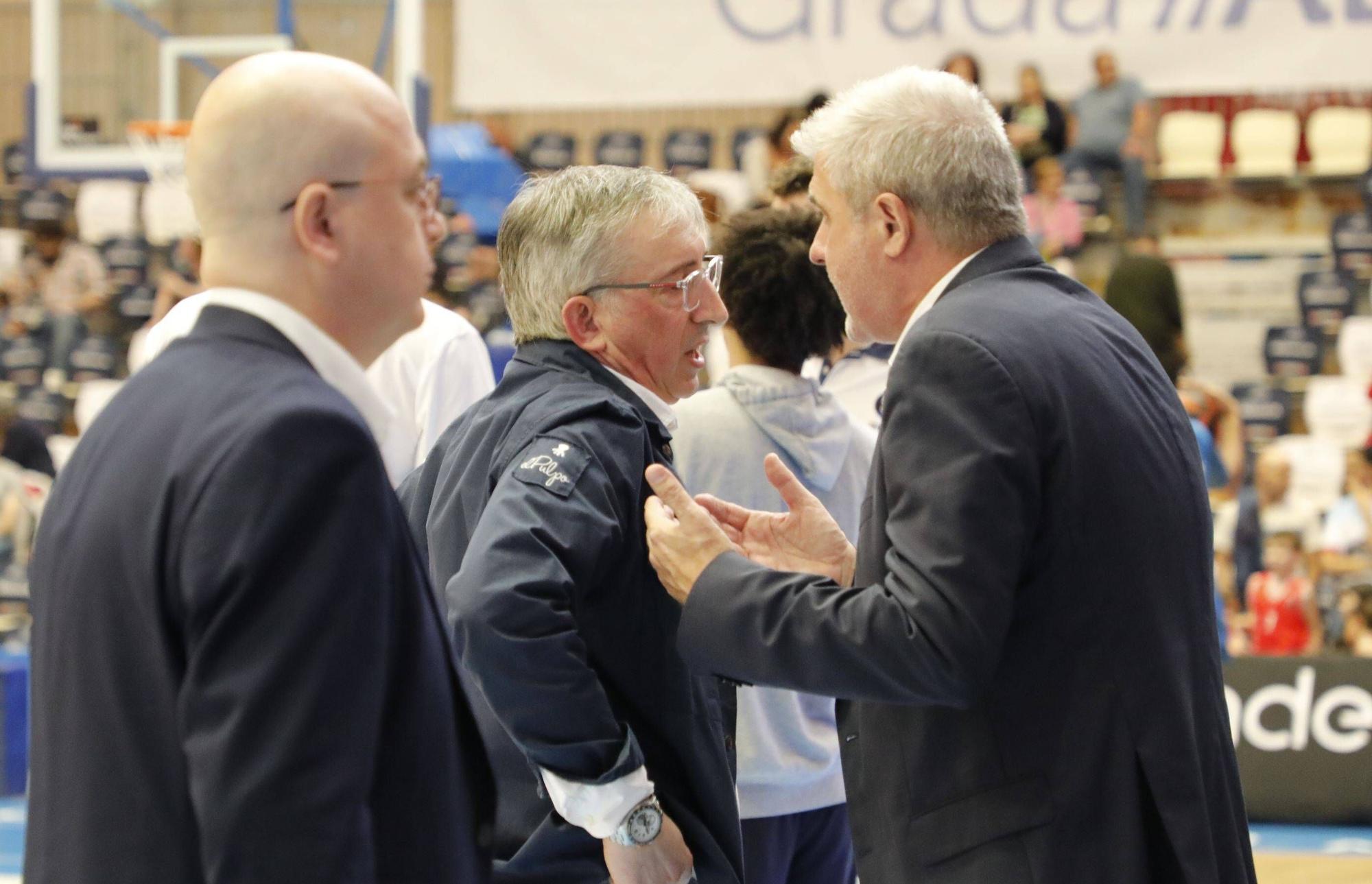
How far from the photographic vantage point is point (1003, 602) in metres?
1.73

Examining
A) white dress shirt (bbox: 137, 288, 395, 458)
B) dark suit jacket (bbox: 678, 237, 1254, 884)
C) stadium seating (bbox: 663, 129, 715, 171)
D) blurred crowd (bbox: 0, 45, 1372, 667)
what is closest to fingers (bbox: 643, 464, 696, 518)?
dark suit jacket (bbox: 678, 237, 1254, 884)

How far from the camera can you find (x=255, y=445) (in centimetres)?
123

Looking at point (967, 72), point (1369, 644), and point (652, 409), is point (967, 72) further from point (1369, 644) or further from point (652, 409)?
point (652, 409)

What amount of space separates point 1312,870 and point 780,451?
3508 millimetres

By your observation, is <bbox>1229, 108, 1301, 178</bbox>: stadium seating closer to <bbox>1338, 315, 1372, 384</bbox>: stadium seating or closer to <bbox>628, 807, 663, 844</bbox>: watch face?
<bbox>1338, 315, 1372, 384</bbox>: stadium seating

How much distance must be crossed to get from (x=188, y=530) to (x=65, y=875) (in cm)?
31

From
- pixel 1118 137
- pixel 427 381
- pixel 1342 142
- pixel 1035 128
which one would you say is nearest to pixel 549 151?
pixel 1035 128

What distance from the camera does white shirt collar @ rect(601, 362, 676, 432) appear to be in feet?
7.31

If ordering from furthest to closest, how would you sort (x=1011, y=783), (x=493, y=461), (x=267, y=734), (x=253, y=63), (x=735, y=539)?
(x=735, y=539)
(x=493, y=461)
(x=1011, y=783)
(x=253, y=63)
(x=267, y=734)

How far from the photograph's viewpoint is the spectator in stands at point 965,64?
29.4ft

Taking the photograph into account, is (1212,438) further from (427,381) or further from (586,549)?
(586,549)

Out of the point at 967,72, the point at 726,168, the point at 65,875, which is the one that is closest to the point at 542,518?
the point at 65,875

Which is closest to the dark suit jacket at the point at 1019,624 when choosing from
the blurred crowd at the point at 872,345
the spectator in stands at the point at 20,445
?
the blurred crowd at the point at 872,345

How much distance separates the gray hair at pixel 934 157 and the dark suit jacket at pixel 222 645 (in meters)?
0.93
